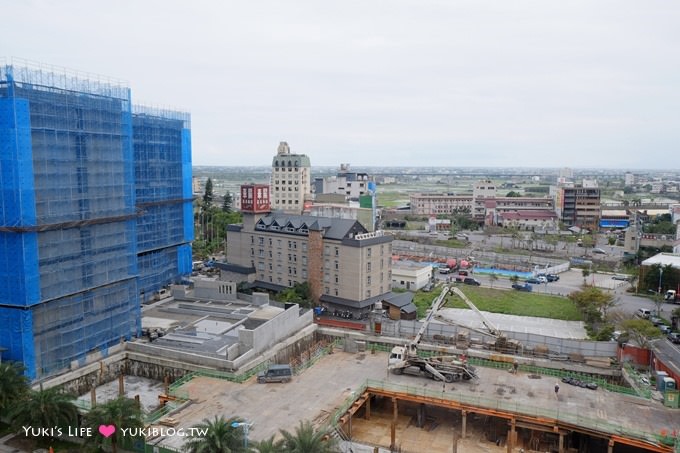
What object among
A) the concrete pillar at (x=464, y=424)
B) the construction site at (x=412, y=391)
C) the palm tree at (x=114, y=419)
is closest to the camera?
the palm tree at (x=114, y=419)

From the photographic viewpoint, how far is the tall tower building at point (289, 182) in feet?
325

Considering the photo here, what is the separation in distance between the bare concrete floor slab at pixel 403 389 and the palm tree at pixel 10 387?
25.5 feet

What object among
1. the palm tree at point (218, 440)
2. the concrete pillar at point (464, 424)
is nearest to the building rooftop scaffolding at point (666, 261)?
the concrete pillar at point (464, 424)

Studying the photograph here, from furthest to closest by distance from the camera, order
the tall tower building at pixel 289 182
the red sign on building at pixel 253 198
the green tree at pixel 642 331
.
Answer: the tall tower building at pixel 289 182 → the red sign on building at pixel 253 198 → the green tree at pixel 642 331

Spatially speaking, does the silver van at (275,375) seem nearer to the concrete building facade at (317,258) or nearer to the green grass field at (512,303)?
the concrete building facade at (317,258)

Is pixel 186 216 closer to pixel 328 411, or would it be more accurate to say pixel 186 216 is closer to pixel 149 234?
pixel 149 234

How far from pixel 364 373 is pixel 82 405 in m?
16.5

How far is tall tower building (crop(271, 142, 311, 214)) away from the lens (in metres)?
99.2

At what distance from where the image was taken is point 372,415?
32.2 meters

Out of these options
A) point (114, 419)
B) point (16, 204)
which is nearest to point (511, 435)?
point (114, 419)

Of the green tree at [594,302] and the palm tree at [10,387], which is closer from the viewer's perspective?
the palm tree at [10,387]

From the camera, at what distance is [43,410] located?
959 inches

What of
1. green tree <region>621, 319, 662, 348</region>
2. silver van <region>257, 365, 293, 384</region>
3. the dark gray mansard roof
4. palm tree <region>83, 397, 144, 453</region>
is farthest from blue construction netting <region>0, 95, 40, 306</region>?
green tree <region>621, 319, 662, 348</region>

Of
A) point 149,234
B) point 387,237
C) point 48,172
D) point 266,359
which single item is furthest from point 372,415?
point 149,234
